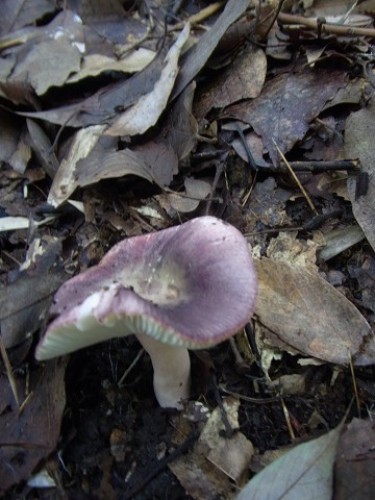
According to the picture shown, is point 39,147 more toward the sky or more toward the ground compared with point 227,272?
more toward the sky

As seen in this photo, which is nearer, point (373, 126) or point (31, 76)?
point (373, 126)

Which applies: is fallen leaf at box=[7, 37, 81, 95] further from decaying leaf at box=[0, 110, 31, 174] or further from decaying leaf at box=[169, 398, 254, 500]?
decaying leaf at box=[169, 398, 254, 500]

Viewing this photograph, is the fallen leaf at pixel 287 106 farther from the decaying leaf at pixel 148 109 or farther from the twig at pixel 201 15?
the twig at pixel 201 15

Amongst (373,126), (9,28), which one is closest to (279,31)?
(373,126)


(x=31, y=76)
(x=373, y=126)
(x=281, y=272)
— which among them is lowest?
(x=281, y=272)

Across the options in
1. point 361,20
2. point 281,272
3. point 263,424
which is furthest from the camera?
point 361,20

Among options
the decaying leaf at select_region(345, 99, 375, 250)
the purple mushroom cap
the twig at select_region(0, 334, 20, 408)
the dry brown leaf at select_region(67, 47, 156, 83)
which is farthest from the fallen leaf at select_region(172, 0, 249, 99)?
the twig at select_region(0, 334, 20, 408)

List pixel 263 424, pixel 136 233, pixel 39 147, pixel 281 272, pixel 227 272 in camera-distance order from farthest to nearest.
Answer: pixel 39 147 < pixel 136 233 < pixel 281 272 < pixel 263 424 < pixel 227 272

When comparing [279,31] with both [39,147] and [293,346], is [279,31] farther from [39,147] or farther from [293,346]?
[293,346]

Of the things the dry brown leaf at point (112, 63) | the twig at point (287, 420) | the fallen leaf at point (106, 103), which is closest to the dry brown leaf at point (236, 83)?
the fallen leaf at point (106, 103)
